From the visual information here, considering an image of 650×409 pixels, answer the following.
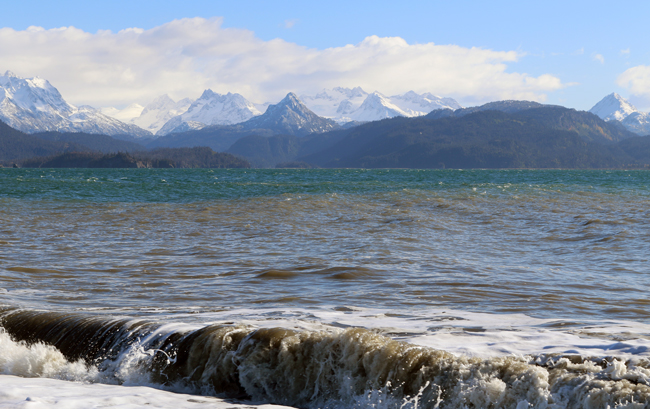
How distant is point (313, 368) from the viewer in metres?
5.29

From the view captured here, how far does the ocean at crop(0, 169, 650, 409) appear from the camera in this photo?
485 centimetres

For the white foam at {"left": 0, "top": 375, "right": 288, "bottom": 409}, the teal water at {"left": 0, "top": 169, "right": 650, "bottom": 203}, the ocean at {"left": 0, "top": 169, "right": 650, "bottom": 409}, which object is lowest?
the white foam at {"left": 0, "top": 375, "right": 288, "bottom": 409}

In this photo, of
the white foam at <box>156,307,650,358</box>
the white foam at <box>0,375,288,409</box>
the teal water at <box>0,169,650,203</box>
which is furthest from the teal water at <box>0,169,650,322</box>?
the teal water at <box>0,169,650,203</box>

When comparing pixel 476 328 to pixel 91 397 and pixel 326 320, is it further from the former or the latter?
pixel 91 397

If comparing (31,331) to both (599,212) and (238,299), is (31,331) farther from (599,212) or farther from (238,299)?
(599,212)

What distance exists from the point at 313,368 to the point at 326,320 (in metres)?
1.78

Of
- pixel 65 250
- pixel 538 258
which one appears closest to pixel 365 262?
pixel 538 258

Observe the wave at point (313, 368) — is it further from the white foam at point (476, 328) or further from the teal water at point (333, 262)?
the teal water at point (333, 262)

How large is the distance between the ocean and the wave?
0.02 m

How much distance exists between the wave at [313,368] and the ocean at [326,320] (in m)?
0.02

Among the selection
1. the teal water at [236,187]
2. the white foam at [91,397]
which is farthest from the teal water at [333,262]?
the teal water at [236,187]

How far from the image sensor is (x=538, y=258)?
1241cm

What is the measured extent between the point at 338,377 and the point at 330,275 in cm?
541

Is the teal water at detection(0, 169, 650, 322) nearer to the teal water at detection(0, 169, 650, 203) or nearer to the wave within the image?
the wave
